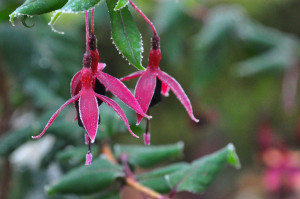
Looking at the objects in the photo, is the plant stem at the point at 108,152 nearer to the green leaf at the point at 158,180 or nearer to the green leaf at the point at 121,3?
the green leaf at the point at 158,180

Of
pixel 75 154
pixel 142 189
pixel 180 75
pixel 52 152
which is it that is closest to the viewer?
pixel 142 189

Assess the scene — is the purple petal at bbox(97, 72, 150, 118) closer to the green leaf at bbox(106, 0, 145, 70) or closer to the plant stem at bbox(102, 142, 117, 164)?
the green leaf at bbox(106, 0, 145, 70)

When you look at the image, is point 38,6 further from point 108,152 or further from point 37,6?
point 108,152

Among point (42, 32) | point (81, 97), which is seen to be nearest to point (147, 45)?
point (42, 32)

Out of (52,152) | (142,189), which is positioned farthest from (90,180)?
(52,152)

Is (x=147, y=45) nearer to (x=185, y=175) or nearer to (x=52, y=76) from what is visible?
(x=52, y=76)

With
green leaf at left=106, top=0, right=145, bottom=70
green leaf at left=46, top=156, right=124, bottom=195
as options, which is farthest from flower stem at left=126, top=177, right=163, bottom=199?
green leaf at left=106, top=0, right=145, bottom=70
